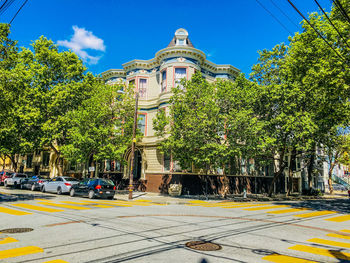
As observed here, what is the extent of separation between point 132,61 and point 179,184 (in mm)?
16084

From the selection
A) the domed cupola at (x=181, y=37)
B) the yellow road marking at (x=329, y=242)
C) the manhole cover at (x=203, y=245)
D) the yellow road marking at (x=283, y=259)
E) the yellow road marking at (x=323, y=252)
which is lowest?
the yellow road marking at (x=329, y=242)

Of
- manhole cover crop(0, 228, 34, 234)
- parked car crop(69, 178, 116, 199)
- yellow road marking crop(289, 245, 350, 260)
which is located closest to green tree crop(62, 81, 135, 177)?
parked car crop(69, 178, 116, 199)

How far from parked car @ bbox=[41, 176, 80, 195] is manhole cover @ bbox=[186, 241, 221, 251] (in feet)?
61.7

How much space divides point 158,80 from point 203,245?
89.5 feet

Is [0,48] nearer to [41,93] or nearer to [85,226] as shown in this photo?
[41,93]

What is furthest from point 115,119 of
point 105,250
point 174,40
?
point 105,250

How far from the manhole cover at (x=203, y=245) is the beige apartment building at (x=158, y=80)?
19.6 m

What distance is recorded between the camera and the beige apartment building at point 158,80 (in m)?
29.3

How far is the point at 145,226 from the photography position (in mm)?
9633

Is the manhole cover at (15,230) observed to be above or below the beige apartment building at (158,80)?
below

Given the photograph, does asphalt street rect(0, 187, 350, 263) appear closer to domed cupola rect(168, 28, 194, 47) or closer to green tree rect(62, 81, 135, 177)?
green tree rect(62, 81, 135, 177)

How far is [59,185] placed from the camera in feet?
80.1

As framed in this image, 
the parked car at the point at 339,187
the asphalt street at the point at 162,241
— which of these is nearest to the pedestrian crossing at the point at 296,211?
the asphalt street at the point at 162,241

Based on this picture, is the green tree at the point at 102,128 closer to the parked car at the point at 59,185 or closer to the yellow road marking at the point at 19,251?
the parked car at the point at 59,185
